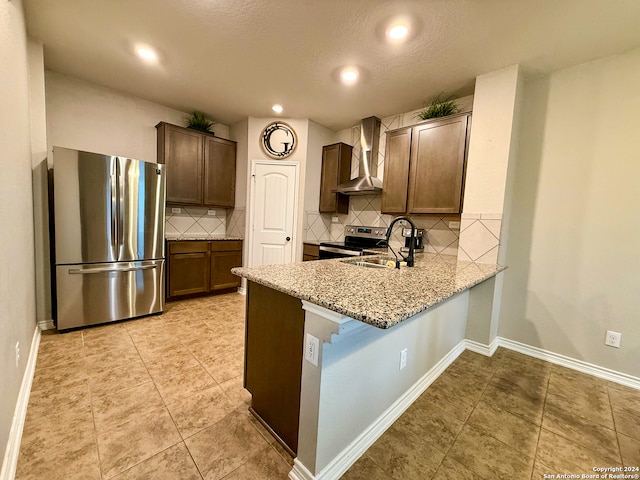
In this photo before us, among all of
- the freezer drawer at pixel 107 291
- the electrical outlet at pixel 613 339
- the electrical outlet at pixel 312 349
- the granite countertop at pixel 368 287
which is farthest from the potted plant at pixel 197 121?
the electrical outlet at pixel 613 339

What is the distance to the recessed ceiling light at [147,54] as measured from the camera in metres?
2.20

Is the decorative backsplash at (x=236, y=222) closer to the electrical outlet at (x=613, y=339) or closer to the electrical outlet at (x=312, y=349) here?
the electrical outlet at (x=312, y=349)

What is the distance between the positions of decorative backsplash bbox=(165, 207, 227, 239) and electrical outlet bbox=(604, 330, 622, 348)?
14.7 feet

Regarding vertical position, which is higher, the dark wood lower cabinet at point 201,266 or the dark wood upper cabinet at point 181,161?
the dark wood upper cabinet at point 181,161

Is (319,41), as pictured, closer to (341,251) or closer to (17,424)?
(341,251)

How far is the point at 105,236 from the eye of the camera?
2.50m

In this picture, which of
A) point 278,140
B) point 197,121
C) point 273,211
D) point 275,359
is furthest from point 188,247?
point 275,359

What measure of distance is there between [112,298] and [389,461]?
2.81m

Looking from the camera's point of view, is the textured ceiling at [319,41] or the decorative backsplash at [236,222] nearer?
the textured ceiling at [319,41]

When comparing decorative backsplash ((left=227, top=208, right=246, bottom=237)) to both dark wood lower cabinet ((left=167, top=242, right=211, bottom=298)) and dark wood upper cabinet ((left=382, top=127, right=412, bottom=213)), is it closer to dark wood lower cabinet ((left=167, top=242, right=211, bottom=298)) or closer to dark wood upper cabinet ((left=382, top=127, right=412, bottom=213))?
dark wood lower cabinet ((left=167, top=242, right=211, bottom=298))

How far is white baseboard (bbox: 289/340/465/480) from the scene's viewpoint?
1134 mm

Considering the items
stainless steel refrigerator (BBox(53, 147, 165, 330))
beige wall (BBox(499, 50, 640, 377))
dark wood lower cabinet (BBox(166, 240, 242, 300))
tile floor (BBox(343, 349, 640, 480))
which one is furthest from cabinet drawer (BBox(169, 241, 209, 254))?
beige wall (BBox(499, 50, 640, 377))

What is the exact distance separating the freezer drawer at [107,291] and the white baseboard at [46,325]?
185 millimetres

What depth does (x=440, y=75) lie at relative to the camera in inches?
91.8
